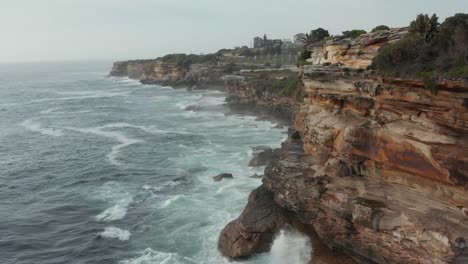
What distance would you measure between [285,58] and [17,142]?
316ft

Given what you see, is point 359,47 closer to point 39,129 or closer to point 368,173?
point 368,173

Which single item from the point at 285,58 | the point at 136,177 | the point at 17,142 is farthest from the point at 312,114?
the point at 285,58

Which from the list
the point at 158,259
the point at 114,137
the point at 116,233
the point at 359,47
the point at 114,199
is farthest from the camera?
the point at 114,137

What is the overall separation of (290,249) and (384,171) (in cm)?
817

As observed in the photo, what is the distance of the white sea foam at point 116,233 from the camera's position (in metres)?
33.8

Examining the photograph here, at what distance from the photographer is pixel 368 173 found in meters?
26.7

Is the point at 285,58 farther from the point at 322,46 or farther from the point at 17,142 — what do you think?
the point at 322,46

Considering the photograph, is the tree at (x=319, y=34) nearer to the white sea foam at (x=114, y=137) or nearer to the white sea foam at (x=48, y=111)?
the white sea foam at (x=114, y=137)

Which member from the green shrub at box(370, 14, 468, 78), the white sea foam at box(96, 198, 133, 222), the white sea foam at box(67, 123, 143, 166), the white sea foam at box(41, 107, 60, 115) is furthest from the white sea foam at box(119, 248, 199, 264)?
the white sea foam at box(41, 107, 60, 115)

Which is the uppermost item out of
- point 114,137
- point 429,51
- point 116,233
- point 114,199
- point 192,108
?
point 429,51

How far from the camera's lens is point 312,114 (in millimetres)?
33219

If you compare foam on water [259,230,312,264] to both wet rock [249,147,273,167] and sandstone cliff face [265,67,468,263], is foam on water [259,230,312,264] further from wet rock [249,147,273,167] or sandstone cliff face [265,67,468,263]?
wet rock [249,147,273,167]

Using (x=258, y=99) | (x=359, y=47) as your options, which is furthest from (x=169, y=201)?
(x=258, y=99)

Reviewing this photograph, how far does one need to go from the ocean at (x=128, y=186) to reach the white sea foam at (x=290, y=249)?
0.23ft
